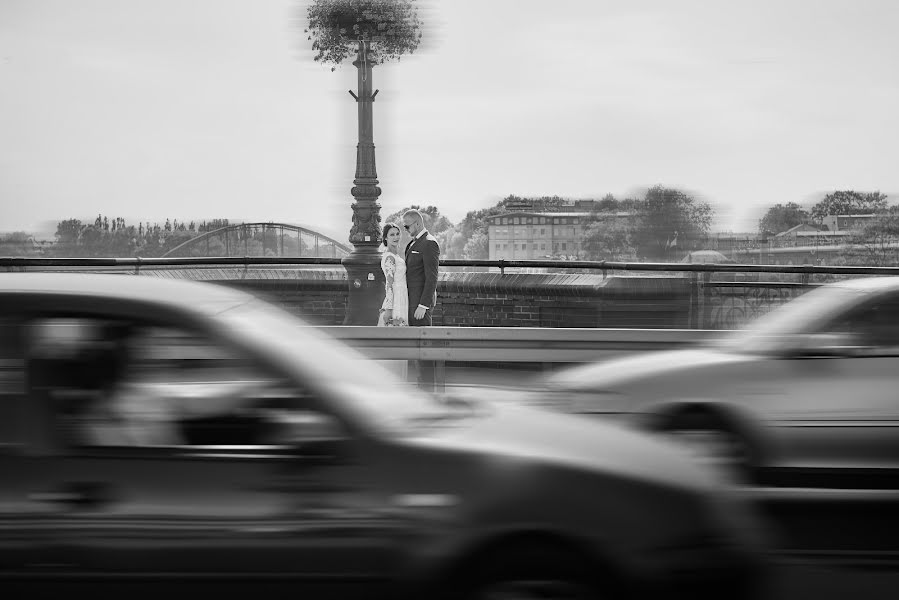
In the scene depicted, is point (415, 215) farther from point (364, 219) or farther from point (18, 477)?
point (18, 477)

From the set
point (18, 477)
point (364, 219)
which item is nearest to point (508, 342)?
point (18, 477)

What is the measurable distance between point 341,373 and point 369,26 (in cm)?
1460

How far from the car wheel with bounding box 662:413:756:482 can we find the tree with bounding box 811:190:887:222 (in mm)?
11649

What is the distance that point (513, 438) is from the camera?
3.30 meters

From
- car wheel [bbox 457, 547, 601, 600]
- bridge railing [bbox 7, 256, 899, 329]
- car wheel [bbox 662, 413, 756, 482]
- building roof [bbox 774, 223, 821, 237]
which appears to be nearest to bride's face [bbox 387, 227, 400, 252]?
bridge railing [bbox 7, 256, 899, 329]

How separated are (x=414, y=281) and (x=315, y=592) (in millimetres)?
7671

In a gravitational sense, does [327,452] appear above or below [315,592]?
above

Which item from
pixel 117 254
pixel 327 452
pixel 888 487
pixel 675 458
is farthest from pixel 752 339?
pixel 117 254

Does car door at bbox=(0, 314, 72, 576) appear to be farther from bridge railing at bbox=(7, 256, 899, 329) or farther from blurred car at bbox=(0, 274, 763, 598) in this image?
bridge railing at bbox=(7, 256, 899, 329)

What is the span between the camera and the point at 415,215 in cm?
1034

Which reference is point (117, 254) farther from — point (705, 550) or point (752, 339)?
point (705, 550)

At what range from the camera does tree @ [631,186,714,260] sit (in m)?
17.2

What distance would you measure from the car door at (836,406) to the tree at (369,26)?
12.1 meters

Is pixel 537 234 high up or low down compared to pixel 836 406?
up
